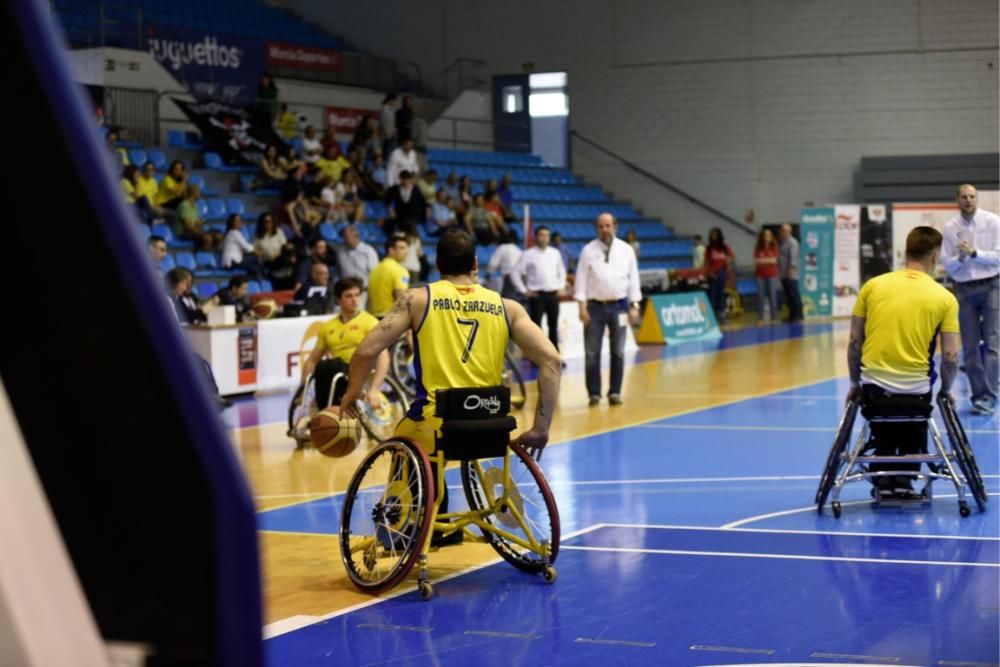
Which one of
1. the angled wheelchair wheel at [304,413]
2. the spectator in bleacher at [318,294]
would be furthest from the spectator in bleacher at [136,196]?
the angled wheelchair wheel at [304,413]

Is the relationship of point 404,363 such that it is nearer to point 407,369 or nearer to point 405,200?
point 407,369

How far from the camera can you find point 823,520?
26.5 feet

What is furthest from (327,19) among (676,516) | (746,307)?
(676,516)

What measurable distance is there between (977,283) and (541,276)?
21.0 feet

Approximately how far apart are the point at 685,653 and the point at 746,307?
2614 centimetres

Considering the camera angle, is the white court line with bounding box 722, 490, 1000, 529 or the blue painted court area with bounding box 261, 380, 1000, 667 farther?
the white court line with bounding box 722, 490, 1000, 529

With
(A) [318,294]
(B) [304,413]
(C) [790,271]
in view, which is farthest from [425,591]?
(C) [790,271]

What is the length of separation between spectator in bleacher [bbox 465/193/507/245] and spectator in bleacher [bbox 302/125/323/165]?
8.71ft

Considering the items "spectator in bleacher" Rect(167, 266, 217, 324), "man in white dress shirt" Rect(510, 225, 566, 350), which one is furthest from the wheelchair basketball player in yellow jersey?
"man in white dress shirt" Rect(510, 225, 566, 350)

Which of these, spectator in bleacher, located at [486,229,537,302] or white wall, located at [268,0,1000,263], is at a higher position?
white wall, located at [268,0,1000,263]

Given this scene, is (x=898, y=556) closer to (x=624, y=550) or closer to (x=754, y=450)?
(x=624, y=550)

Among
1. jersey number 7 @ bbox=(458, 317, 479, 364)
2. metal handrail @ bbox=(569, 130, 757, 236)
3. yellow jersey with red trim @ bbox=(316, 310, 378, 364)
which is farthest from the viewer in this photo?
metal handrail @ bbox=(569, 130, 757, 236)

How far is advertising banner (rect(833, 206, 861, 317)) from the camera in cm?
2803

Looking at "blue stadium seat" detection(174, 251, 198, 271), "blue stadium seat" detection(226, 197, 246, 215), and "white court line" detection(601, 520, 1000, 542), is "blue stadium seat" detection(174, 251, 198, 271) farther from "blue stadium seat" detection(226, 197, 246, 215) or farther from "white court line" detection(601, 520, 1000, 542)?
"white court line" detection(601, 520, 1000, 542)
